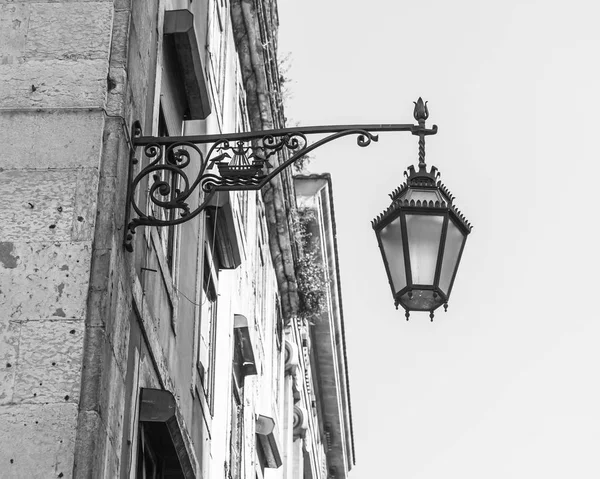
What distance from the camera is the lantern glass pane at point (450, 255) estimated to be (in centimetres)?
938

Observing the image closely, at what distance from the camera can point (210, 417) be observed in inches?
597

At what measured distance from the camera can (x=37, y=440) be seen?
8031mm

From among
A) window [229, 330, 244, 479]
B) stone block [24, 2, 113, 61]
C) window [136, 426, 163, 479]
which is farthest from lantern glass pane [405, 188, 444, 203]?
window [229, 330, 244, 479]

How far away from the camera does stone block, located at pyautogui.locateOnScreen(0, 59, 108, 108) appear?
358 inches

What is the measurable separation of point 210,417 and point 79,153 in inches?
262

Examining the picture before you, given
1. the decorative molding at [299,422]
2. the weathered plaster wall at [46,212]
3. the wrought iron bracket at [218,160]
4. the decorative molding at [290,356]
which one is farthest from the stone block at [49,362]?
the decorative molding at [299,422]

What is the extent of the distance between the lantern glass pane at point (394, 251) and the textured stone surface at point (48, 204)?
180 cm

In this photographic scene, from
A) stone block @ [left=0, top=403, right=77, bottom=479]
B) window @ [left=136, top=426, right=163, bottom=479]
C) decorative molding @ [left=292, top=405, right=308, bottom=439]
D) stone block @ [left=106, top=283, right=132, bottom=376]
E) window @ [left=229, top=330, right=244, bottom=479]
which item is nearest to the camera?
stone block @ [left=0, top=403, right=77, bottom=479]

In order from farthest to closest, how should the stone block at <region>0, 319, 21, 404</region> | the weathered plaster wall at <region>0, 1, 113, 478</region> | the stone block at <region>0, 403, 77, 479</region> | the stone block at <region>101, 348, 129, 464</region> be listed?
the stone block at <region>101, 348, 129, 464</region> < the stone block at <region>0, 319, 21, 404</region> < the weathered plaster wall at <region>0, 1, 113, 478</region> < the stone block at <region>0, 403, 77, 479</region>

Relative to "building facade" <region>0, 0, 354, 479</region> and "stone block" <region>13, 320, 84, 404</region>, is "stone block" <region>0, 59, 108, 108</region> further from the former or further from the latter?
"stone block" <region>13, 320, 84, 404</region>

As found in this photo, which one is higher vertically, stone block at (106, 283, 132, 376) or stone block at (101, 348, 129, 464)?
stone block at (106, 283, 132, 376)

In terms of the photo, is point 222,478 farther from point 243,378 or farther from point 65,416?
point 65,416

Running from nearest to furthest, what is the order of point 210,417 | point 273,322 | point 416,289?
point 416,289 < point 210,417 < point 273,322

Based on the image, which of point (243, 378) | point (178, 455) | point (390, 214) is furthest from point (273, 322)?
point (390, 214)
